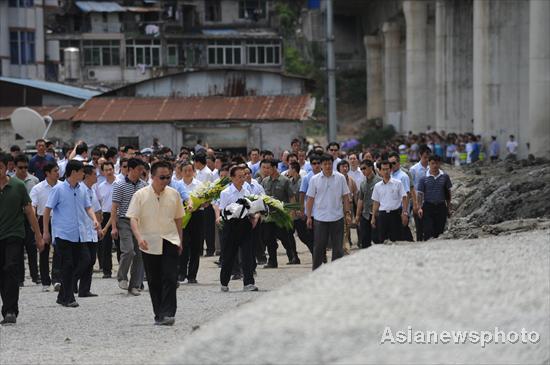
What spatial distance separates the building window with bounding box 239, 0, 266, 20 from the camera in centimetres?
10131

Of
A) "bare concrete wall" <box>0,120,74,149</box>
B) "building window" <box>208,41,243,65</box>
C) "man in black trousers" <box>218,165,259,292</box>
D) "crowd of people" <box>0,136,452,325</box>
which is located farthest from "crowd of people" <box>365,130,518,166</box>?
"building window" <box>208,41,243,65</box>

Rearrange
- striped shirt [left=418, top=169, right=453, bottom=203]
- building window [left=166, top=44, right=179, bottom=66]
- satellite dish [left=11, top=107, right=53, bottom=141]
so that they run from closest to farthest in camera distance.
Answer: striped shirt [left=418, top=169, right=453, bottom=203]
satellite dish [left=11, top=107, right=53, bottom=141]
building window [left=166, top=44, right=179, bottom=66]

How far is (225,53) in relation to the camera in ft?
309

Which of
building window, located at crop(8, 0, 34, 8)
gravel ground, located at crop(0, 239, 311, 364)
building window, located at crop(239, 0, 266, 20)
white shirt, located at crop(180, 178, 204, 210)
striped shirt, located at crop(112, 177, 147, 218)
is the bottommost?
gravel ground, located at crop(0, 239, 311, 364)

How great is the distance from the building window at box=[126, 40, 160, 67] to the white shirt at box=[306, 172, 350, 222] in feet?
251

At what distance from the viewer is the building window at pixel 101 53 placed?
93938mm

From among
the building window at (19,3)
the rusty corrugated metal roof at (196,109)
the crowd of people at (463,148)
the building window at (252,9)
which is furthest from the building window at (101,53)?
the crowd of people at (463,148)

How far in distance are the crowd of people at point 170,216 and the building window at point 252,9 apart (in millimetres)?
75436

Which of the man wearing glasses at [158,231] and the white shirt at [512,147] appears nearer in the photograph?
the man wearing glasses at [158,231]

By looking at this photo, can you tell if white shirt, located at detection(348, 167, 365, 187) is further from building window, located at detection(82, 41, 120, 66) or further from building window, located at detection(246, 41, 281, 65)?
building window, located at detection(82, 41, 120, 66)

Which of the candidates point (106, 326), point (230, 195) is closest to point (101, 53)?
point (230, 195)

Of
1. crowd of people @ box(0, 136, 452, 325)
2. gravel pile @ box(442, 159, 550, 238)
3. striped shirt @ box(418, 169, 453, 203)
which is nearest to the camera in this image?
crowd of people @ box(0, 136, 452, 325)

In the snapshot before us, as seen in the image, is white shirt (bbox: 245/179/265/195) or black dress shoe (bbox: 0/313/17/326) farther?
white shirt (bbox: 245/179/265/195)

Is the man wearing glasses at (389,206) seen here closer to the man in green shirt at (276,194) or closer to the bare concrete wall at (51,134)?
the man in green shirt at (276,194)
